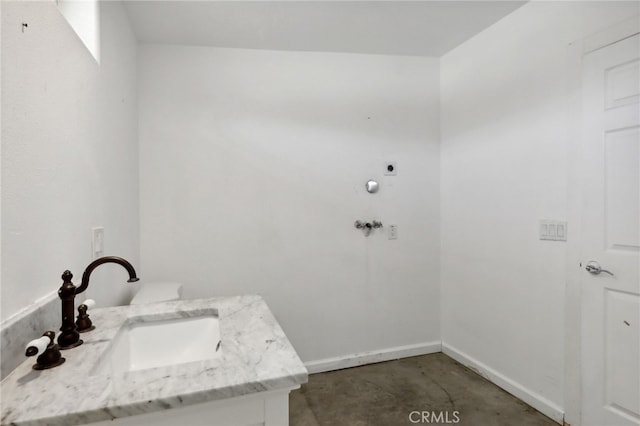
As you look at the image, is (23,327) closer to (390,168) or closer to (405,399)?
(405,399)

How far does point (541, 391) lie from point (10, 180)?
2713 millimetres

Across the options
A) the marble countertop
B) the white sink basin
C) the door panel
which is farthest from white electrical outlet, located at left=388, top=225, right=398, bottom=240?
the marble countertop

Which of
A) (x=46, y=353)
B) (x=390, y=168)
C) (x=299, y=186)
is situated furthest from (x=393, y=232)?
(x=46, y=353)

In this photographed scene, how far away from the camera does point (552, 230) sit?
1.91 meters

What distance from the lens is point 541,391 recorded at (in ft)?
6.47

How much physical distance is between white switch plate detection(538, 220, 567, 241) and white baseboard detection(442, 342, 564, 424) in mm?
993

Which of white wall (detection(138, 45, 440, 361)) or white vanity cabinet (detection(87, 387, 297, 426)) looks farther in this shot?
white wall (detection(138, 45, 440, 361))

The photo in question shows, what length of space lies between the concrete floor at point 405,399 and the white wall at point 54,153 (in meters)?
1.42

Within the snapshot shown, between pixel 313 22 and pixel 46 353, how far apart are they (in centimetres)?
225

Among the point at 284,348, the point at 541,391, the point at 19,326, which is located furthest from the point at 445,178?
the point at 19,326

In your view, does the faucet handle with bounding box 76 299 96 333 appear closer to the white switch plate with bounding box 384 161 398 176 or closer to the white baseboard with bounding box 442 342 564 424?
the white switch plate with bounding box 384 161 398 176

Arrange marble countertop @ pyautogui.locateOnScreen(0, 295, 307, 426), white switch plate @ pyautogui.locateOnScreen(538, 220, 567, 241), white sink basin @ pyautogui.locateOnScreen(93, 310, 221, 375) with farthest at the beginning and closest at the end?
1. white switch plate @ pyautogui.locateOnScreen(538, 220, 567, 241)
2. white sink basin @ pyautogui.locateOnScreen(93, 310, 221, 375)
3. marble countertop @ pyautogui.locateOnScreen(0, 295, 307, 426)

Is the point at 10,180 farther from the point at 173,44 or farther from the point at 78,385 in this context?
the point at 173,44

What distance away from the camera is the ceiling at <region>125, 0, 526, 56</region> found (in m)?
1.99
